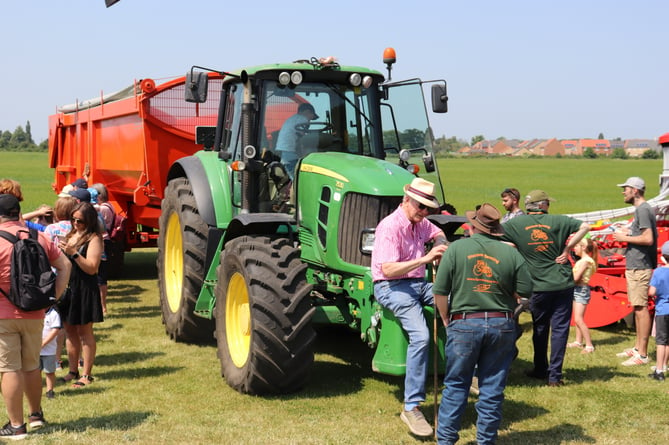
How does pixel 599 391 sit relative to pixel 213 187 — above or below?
below

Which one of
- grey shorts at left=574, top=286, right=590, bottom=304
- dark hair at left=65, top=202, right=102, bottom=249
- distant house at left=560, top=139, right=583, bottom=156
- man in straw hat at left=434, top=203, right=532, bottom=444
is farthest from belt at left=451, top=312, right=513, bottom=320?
distant house at left=560, top=139, right=583, bottom=156

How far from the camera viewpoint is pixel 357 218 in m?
6.48

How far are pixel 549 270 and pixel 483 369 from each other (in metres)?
2.12

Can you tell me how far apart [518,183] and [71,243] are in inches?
1748

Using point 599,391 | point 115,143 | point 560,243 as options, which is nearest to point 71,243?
point 560,243

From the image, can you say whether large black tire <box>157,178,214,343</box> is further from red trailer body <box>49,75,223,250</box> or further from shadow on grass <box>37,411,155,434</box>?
red trailer body <box>49,75,223,250</box>

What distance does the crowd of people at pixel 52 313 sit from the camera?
17.8ft

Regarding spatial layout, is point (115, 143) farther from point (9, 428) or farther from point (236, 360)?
point (9, 428)

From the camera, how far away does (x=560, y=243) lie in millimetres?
7105

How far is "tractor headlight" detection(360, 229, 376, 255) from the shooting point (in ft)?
21.1

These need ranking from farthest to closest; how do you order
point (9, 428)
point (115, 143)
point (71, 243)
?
1. point (115, 143)
2. point (71, 243)
3. point (9, 428)

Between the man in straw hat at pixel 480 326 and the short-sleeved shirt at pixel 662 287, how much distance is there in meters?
2.58

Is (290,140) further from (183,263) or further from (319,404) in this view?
(319,404)

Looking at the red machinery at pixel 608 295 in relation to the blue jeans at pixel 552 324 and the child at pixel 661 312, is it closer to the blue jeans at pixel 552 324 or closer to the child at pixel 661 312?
the child at pixel 661 312
